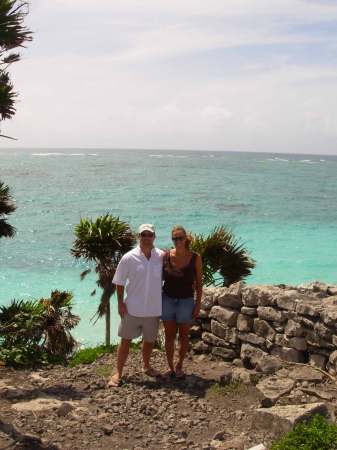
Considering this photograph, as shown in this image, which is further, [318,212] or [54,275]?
[318,212]

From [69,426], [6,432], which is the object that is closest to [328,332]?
[69,426]

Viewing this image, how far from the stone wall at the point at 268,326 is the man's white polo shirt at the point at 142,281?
1456 mm

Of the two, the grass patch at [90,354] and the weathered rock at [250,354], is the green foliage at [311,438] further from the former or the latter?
the grass patch at [90,354]

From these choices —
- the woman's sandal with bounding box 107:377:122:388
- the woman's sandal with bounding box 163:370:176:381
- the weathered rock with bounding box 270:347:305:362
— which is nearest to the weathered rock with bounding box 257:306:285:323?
the weathered rock with bounding box 270:347:305:362

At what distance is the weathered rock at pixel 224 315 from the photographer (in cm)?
834

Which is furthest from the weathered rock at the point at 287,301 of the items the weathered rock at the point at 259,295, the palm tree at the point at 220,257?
the palm tree at the point at 220,257

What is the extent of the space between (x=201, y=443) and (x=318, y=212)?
148 ft

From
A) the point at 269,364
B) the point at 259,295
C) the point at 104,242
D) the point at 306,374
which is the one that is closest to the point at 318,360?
the point at 306,374

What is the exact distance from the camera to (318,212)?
49.1 meters

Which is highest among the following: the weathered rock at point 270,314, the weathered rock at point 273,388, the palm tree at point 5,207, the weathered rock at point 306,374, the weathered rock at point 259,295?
the palm tree at point 5,207

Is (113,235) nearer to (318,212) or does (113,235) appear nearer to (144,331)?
(144,331)

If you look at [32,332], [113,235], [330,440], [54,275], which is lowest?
[54,275]

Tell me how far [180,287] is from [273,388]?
1.68 meters

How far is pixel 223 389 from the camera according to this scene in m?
7.26
